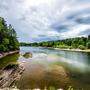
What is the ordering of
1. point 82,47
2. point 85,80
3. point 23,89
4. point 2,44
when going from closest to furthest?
point 23,89, point 85,80, point 2,44, point 82,47

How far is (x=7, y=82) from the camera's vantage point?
28328 millimetres

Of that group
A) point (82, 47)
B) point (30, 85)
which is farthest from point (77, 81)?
point (82, 47)

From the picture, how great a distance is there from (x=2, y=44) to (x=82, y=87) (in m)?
61.7

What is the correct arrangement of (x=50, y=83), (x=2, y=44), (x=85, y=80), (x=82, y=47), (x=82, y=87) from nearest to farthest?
1. (x=82, y=87)
2. (x=50, y=83)
3. (x=85, y=80)
4. (x=2, y=44)
5. (x=82, y=47)

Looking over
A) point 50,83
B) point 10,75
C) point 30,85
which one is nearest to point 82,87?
point 50,83

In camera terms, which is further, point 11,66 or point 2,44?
point 2,44

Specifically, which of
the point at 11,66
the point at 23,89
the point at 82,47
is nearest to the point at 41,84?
the point at 23,89

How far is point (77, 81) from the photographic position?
30.4 m

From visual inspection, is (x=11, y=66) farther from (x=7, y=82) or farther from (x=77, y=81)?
(x=77, y=81)

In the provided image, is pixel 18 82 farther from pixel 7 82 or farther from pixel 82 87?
pixel 82 87

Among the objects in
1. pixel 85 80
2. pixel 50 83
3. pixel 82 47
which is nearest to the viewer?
pixel 50 83

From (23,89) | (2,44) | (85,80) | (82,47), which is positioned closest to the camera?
(23,89)

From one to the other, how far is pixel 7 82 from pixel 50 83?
23.2 feet

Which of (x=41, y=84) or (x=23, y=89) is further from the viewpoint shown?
(x=41, y=84)
